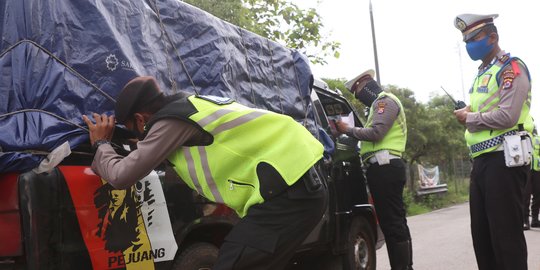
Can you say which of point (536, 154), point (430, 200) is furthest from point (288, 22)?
point (430, 200)

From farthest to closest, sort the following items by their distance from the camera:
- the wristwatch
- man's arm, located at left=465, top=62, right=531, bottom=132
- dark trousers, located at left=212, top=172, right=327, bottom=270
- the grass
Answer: the grass < man's arm, located at left=465, top=62, right=531, bottom=132 < the wristwatch < dark trousers, located at left=212, top=172, right=327, bottom=270

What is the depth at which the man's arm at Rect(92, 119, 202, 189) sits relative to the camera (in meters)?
2.25

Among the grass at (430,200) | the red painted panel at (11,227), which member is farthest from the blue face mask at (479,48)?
the grass at (430,200)

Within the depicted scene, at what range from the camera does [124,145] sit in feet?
9.18

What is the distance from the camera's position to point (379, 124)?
491 centimetres

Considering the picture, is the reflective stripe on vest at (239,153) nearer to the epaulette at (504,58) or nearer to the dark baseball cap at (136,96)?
the dark baseball cap at (136,96)

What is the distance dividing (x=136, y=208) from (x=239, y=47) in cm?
172

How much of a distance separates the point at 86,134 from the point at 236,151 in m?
0.80

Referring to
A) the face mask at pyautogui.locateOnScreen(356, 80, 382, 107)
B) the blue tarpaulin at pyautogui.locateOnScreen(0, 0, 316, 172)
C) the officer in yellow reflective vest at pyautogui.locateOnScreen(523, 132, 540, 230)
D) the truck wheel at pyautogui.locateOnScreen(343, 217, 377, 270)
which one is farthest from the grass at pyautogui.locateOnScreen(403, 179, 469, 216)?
the blue tarpaulin at pyautogui.locateOnScreen(0, 0, 316, 172)

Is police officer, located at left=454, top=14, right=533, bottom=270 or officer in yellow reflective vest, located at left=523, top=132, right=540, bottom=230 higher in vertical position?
police officer, located at left=454, top=14, right=533, bottom=270

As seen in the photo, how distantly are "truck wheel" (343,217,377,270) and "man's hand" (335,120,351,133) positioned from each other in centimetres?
83

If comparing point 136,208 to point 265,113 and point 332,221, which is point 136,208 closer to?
point 265,113

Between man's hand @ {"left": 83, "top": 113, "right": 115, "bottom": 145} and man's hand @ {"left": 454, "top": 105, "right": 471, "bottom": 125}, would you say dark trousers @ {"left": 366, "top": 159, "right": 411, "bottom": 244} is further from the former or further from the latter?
man's hand @ {"left": 83, "top": 113, "right": 115, "bottom": 145}

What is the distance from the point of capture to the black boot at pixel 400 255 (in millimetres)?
4836
